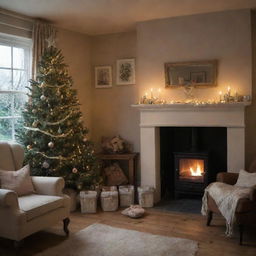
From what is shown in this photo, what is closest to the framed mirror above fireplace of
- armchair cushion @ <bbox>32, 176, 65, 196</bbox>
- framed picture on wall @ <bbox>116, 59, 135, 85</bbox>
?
framed picture on wall @ <bbox>116, 59, 135, 85</bbox>

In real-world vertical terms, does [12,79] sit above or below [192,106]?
above

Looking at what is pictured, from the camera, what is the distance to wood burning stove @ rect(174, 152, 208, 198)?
16.2 ft

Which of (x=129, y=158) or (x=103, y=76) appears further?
(x=103, y=76)

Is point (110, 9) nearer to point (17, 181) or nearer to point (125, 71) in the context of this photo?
point (125, 71)

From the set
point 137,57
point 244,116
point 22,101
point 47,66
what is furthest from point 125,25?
point 244,116

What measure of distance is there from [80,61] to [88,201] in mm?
2452

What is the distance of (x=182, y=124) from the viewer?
191 inches

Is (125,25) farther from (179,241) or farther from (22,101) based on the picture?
(179,241)

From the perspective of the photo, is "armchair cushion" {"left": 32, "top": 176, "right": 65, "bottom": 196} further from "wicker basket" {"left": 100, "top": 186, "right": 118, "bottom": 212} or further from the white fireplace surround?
the white fireplace surround

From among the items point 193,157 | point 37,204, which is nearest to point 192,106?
point 193,157

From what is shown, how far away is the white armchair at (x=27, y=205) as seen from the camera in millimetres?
3199

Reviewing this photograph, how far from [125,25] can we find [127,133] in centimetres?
178

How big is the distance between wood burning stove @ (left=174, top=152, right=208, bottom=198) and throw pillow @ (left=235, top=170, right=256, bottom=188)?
0.99 m

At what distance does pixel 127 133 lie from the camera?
5699 mm
